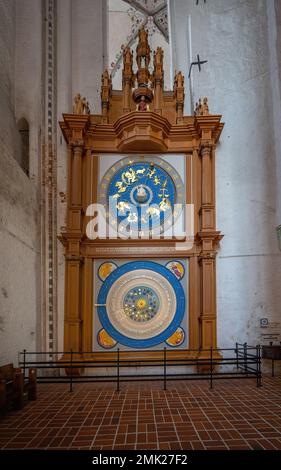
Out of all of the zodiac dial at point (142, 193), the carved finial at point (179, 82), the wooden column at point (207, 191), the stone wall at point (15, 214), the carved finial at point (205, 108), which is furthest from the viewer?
the carved finial at point (179, 82)

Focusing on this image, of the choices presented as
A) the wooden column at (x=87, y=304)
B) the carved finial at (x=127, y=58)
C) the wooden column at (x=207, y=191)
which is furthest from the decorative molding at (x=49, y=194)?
the wooden column at (x=207, y=191)

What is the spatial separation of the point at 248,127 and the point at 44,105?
456 centimetres

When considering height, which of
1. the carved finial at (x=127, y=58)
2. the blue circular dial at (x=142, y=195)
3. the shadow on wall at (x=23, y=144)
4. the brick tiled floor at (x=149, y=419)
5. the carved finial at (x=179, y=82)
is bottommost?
the brick tiled floor at (x=149, y=419)

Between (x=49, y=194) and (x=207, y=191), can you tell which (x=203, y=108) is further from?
(x=49, y=194)

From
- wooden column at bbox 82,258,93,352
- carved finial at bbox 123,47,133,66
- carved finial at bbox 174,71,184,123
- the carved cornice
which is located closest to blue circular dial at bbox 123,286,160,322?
wooden column at bbox 82,258,93,352

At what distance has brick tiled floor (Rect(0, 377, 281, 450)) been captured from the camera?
4.05m

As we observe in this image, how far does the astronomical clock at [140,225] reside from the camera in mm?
7797

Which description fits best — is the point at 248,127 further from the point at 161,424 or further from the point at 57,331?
the point at 161,424

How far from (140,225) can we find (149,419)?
4.22 m

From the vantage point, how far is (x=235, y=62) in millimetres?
9266

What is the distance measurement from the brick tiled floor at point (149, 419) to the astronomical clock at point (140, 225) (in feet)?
4.59

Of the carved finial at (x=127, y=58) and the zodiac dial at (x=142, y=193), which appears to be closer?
the zodiac dial at (x=142, y=193)

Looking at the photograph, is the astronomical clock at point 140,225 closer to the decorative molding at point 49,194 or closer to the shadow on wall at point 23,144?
the decorative molding at point 49,194

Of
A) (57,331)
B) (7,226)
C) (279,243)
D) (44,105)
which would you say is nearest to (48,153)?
(44,105)
